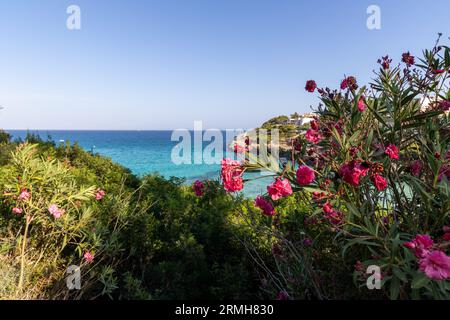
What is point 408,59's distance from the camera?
2332mm

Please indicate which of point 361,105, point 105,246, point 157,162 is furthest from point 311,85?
point 157,162

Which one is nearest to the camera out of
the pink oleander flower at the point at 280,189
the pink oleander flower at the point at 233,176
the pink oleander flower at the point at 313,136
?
the pink oleander flower at the point at 280,189

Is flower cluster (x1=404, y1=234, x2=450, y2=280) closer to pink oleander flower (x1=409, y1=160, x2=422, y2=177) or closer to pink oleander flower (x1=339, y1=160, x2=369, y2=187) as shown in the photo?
pink oleander flower (x1=339, y1=160, x2=369, y2=187)

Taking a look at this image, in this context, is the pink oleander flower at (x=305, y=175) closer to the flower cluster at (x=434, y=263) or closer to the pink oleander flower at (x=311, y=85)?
the flower cluster at (x=434, y=263)

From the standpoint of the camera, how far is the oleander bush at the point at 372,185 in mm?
1474

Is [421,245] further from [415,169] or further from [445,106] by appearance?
[445,106]

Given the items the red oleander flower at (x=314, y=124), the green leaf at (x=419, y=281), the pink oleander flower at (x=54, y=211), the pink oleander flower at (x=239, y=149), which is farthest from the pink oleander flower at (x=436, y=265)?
the pink oleander flower at (x=54, y=211)

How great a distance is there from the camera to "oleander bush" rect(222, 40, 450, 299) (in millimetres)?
1474

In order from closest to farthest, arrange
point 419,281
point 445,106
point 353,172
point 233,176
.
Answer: point 419,281 < point 353,172 < point 233,176 < point 445,106

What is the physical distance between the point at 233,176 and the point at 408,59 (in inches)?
75.7

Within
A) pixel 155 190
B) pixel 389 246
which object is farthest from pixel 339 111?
pixel 155 190

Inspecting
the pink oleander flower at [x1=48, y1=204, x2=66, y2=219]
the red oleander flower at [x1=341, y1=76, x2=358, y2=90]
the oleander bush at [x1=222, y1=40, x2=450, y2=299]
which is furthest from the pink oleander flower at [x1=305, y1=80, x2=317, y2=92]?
the pink oleander flower at [x1=48, y1=204, x2=66, y2=219]

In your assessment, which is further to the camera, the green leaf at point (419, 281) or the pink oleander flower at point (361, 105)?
the pink oleander flower at point (361, 105)
